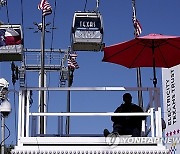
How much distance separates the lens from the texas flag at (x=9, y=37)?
15.6 metres

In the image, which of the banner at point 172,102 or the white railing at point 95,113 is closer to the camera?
the white railing at point 95,113

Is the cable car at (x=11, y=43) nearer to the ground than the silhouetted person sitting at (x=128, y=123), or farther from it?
farther from it

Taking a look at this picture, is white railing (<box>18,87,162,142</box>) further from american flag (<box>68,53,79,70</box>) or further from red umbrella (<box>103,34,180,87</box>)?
american flag (<box>68,53,79,70</box>)

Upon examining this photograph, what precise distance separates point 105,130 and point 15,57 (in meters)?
5.93

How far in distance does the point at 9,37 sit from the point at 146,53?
203 inches

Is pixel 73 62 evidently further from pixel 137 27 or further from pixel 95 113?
pixel 95 113

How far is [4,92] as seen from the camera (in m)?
12.1

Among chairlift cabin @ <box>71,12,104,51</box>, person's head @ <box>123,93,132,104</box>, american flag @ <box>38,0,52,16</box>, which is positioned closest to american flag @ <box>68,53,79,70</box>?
american flag @ <box>38,0,52,16</box>

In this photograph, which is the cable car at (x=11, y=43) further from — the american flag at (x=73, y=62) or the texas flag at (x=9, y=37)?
the american flag at (x=73, y=62)

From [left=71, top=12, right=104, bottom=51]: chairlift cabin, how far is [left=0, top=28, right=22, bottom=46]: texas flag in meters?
1.77

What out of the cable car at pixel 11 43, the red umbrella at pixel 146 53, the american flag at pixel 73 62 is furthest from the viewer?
the american flag at pixel 73 62

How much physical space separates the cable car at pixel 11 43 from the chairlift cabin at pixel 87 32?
5.67 ft

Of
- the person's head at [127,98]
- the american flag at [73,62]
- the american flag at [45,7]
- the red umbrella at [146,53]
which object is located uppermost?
the american flag at [45,7]

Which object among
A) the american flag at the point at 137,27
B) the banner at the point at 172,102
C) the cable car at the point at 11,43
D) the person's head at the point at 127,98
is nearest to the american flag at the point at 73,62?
the banner at the point at 172,102
